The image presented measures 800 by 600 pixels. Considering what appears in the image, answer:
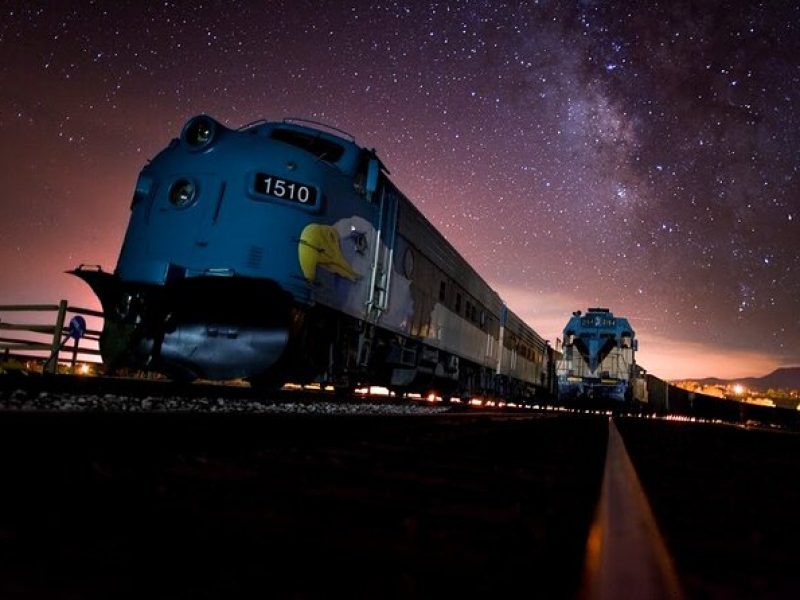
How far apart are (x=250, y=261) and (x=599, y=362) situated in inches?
642

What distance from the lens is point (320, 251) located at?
7363 mm

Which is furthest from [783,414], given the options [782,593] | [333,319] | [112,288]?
[782,593]

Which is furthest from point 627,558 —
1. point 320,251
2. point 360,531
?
point 320,251

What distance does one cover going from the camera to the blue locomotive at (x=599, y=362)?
19641mm

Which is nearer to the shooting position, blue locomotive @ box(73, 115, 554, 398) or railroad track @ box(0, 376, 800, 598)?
railroad track @ box(0, 376, 800, 598)

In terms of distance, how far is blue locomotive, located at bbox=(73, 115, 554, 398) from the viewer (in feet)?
22.9

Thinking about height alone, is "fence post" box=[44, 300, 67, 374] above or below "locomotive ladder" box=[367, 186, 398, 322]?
below

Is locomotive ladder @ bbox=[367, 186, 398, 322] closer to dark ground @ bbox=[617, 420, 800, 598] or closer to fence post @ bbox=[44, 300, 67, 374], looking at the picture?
fence post @ bbox=[44, 300, 67, 374]

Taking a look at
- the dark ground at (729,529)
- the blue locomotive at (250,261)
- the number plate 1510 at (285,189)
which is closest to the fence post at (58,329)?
the blue locomotive at (250,261)

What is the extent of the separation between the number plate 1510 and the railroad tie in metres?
6.41

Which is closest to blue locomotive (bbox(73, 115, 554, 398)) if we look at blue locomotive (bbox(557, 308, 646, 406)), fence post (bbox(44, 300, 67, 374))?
fence post (bbox(44, 300, 67, 374))

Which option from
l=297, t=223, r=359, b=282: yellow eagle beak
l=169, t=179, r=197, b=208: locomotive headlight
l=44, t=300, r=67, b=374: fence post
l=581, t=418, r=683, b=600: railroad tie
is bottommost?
l=581, t=418, r=683, b=600: railroad tie

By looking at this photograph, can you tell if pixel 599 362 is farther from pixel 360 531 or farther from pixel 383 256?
pixel 360 531

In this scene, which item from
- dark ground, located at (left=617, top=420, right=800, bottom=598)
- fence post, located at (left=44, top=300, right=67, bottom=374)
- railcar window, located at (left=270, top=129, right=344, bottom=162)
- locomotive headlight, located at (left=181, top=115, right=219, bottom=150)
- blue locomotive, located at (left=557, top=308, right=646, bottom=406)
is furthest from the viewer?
blue locomotive, located at (left=557, top=308, right=646, bottom=406)
